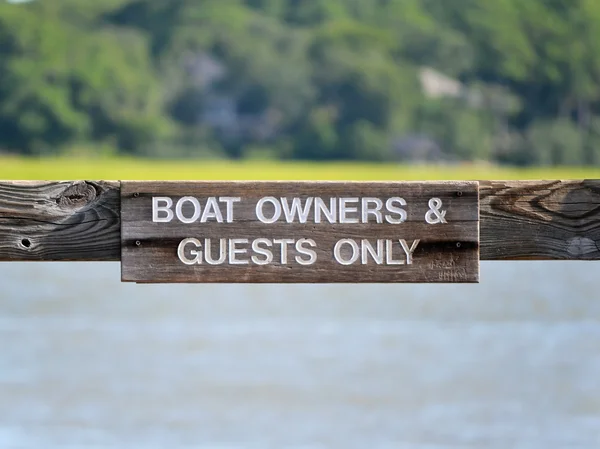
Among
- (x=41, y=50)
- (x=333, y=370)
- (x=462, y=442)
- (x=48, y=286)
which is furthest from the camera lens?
(x=41, y=50)

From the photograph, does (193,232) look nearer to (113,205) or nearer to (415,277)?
(113,205)

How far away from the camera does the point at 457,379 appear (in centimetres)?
880

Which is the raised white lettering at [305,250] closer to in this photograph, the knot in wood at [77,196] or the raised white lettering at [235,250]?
the raised white lettering at [235,250]

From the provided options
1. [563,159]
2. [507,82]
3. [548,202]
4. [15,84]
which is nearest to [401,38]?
[507,82]

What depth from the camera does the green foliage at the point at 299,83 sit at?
6612 cm

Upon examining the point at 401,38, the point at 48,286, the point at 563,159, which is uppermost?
the point at 401,38

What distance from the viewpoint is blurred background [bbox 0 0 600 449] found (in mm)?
7395

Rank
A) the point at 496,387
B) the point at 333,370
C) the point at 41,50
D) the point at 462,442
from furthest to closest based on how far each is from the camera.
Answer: the point at 41,50 → the point at 333,370 → the point at 496,387 → the point at 462,442

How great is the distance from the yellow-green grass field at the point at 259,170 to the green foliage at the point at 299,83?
2.11 m

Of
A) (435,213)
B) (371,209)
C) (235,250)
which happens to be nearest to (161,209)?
(235,250)

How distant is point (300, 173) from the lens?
55594 mm

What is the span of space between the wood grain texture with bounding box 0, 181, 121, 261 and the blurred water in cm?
347

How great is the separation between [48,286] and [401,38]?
207 ft

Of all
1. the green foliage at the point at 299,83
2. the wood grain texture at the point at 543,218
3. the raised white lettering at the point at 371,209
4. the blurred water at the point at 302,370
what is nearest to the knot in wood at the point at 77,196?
the raised white lettering at the point at 371,209
